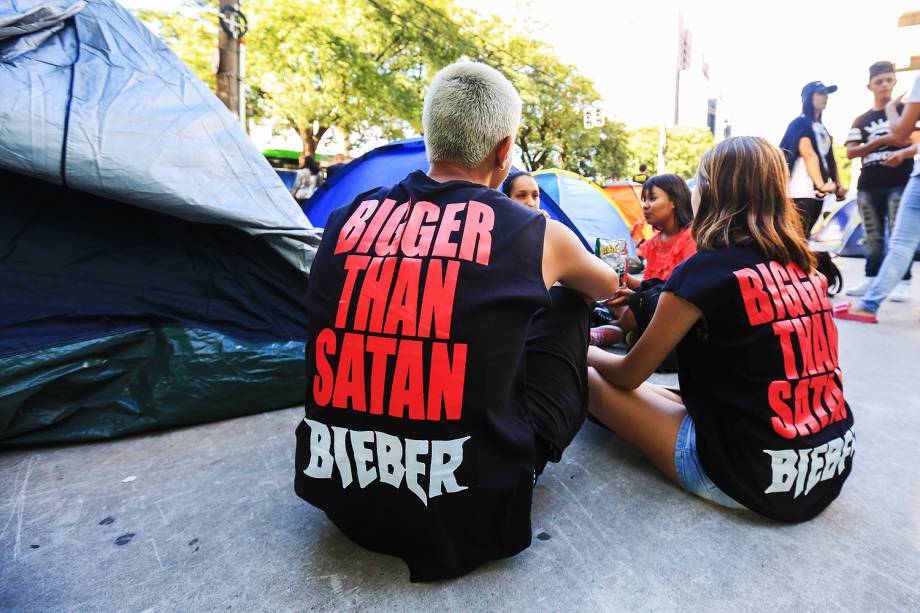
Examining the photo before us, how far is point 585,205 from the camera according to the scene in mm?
5422

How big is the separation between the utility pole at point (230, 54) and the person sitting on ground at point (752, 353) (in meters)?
4.13

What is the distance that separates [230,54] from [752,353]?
187 inches

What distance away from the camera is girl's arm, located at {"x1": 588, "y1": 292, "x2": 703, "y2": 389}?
1.35 meters

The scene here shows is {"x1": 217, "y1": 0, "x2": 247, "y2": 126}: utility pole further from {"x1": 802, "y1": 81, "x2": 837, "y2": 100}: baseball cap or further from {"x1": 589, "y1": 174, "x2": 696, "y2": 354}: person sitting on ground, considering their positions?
{"x1": 802, "y1": 81, "x2": 837, "y2": 100}: baseball cap

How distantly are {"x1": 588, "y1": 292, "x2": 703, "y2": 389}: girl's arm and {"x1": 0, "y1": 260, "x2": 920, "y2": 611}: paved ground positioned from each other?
36 cm

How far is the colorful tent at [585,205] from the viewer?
526 centimetres

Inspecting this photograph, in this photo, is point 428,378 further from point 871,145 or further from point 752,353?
point 871,145

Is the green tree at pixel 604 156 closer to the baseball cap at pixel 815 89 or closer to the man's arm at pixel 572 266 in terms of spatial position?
the baseball cap at pixel 815 89

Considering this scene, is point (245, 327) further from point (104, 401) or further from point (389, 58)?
point (389, 58)

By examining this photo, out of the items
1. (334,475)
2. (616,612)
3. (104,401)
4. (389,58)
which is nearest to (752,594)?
(616,612)

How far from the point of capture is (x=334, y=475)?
110 centimetres

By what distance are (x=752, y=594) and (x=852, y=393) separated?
1761 mm

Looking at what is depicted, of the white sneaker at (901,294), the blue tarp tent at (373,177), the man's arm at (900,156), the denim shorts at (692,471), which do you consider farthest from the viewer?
the white sneaker at (901,294)

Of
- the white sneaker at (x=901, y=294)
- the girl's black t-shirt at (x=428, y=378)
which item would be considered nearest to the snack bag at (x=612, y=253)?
the girl's black t-shirt at (x=428, y=378)
